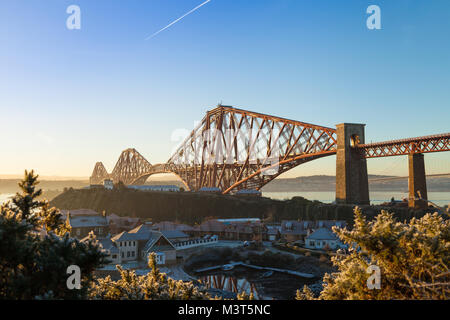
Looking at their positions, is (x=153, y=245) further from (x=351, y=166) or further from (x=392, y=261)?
(x=392, y=261)

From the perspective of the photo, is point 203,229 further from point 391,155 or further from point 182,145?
point 182,145

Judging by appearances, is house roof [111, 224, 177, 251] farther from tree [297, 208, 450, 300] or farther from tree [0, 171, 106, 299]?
tree [297, 208, 450, 300]

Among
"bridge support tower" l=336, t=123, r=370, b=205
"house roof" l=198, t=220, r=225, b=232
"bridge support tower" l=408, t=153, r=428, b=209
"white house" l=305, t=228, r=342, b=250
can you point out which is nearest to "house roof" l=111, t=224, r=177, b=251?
"house roof" l=198, t=220, r=225, b=232

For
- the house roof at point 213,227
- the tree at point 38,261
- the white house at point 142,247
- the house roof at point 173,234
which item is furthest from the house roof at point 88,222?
the tree at point 38,261

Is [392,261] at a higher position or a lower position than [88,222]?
higher

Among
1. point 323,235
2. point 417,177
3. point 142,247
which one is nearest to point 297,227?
point 323,235

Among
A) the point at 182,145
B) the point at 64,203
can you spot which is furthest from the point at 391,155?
the point at 64,203
